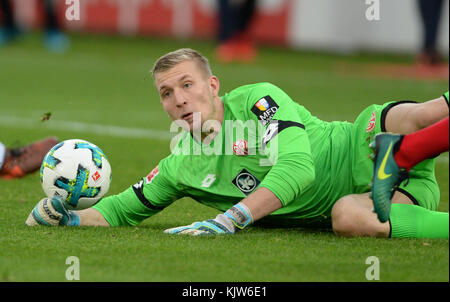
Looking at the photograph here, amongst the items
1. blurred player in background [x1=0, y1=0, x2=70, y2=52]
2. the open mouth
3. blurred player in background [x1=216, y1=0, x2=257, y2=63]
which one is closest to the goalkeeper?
the open mouth

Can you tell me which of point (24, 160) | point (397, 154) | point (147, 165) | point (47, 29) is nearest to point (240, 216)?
point (397, 154)

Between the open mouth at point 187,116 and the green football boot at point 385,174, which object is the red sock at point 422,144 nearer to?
the green football boot at point 385,174

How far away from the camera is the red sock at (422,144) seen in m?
4.04

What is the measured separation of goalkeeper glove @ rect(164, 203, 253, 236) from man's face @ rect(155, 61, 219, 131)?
498mm

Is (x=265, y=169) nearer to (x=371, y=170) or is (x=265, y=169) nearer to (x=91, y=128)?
(x=371, y=170)

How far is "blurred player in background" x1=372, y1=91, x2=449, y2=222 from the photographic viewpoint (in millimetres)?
4004

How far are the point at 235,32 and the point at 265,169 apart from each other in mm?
12333

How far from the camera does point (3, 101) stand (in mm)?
11508

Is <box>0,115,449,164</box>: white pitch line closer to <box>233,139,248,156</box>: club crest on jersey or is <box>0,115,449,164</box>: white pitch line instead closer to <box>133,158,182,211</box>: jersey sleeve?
<box>133,158,182,211</box>: jersey sleeve

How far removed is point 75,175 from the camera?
4848 millimetres

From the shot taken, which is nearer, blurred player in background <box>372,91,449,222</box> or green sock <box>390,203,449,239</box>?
blurred player in background <box>372,91,449,222</box>

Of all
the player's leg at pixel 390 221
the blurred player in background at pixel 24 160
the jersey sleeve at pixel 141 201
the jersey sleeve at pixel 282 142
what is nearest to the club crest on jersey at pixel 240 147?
the jersey sleeve at pixel 282 142

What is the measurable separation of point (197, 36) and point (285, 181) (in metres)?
15.4
